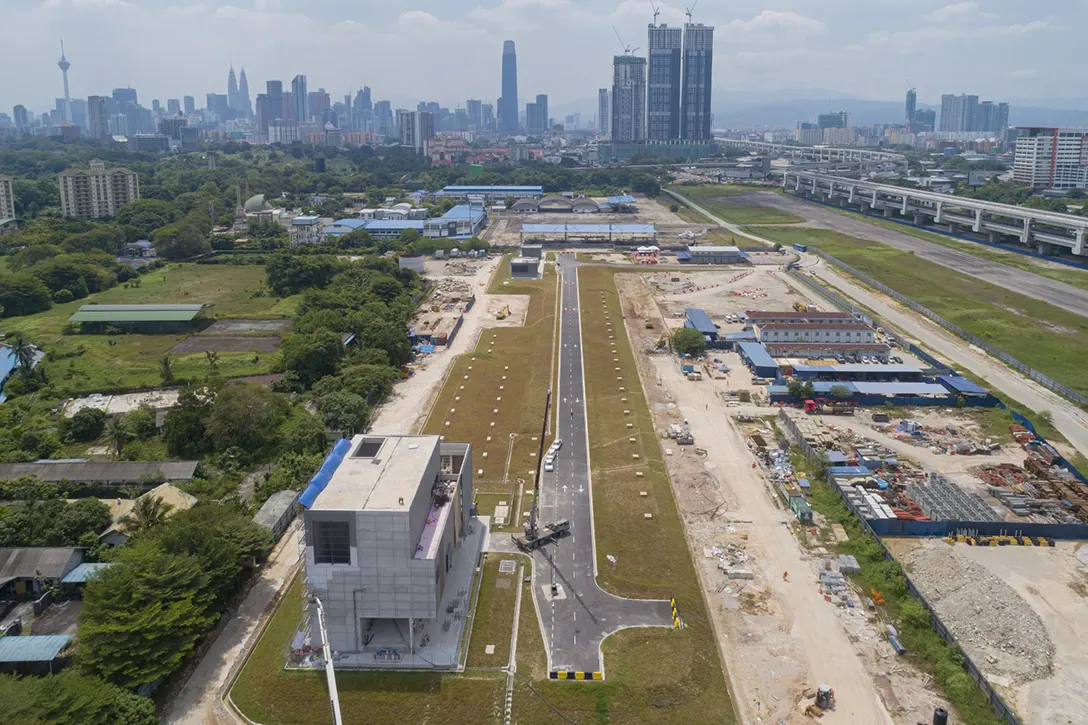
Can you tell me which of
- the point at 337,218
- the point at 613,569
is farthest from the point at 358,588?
the point at 337,218

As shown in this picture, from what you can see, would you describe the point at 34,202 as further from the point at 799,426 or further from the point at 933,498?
the point at 933,498

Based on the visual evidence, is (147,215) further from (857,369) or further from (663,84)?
(663,84)

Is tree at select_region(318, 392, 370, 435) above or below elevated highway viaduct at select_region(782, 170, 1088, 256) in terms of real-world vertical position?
below

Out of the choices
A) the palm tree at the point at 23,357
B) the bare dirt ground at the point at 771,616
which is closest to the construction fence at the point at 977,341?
the bare dirt ground at the point at 771,616

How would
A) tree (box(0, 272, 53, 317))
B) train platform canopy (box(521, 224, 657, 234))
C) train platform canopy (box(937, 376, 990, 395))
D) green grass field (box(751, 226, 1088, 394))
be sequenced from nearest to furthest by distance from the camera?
train platform canopy (box(937, 376, 990, 395)) < green grass field (box(751, 226, 1088, 394)) < tree (box(0, 272, 53, 317)) < train platform canopy (box(521, 224, 657, 234))

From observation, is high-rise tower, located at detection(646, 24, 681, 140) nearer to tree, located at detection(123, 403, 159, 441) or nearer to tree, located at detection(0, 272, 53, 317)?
tree, located at detection(0, 272, 53, 317)

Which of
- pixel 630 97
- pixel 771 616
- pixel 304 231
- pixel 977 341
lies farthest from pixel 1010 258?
pixel 630 97

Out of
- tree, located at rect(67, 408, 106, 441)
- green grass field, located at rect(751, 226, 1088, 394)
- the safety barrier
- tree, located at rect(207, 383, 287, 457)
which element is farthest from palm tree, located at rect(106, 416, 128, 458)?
green grass field, located at rect(751, 226, 1088, 394)
